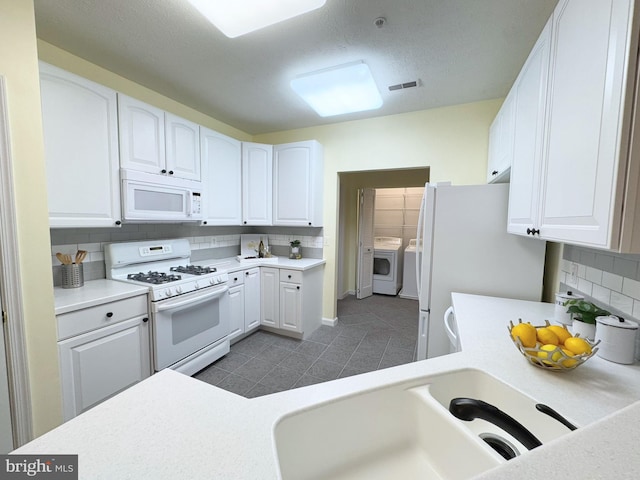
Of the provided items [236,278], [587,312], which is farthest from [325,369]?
[587,312]

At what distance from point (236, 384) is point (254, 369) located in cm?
24

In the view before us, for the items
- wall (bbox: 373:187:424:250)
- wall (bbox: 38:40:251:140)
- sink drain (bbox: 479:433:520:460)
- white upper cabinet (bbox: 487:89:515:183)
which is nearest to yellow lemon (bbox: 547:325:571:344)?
sink drain (bbox: 479:433:520:460)

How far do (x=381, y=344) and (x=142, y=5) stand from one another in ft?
11.0

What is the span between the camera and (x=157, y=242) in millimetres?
2447

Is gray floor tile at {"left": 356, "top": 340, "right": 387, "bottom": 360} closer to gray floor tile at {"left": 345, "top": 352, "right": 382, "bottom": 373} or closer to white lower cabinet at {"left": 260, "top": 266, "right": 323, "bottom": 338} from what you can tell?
gray floor tile at {"left": 345, "top": 352, "right": 382, "bottom": 373}

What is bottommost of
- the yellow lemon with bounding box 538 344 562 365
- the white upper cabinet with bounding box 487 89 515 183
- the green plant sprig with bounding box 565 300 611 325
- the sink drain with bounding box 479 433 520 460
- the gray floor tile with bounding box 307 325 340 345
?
the gray floor tile with bounding box 307 325 340 345

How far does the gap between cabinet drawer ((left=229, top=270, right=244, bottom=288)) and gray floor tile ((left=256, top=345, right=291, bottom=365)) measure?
76 centimetres

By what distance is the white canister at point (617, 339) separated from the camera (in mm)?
921

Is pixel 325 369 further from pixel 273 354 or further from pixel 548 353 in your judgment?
pixel 548 353

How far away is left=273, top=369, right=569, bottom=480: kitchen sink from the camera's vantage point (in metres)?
0.62

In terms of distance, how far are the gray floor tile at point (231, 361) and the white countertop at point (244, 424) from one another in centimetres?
179

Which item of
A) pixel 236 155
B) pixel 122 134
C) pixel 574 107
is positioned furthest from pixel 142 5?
pixel 574 107

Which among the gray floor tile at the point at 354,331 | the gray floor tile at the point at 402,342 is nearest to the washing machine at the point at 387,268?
the gray floor tile at the point at 354,331

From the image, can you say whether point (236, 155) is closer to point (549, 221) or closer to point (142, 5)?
point (142, 5)
